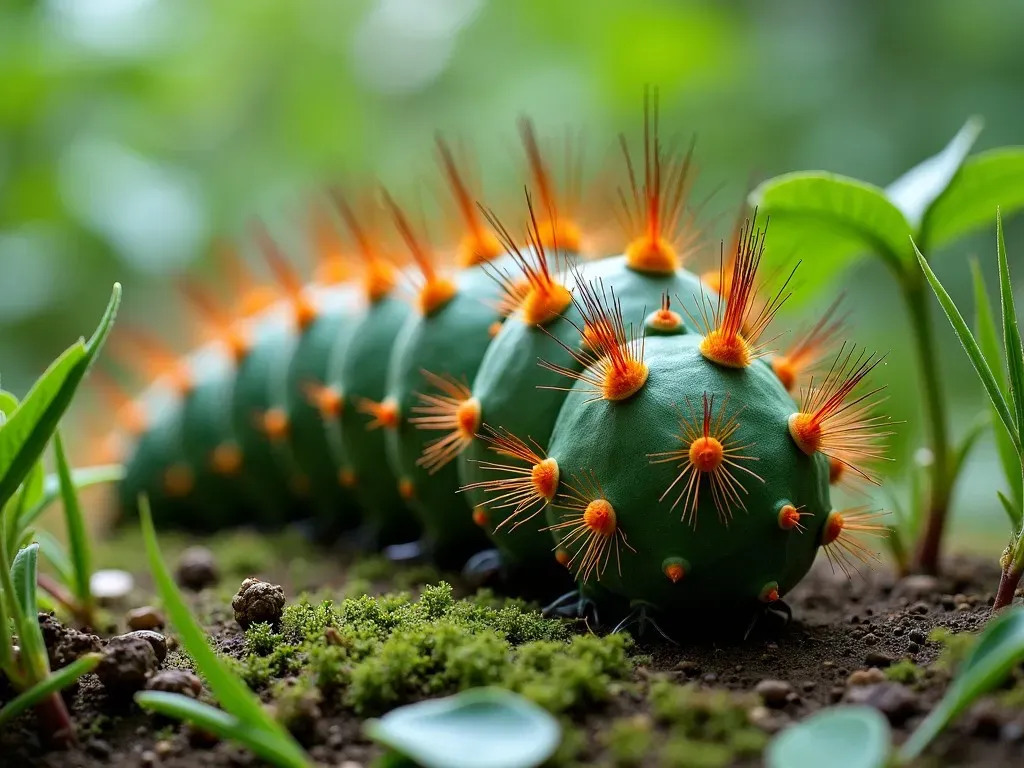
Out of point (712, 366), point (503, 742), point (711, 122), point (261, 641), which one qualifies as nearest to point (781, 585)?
point (712, 366)

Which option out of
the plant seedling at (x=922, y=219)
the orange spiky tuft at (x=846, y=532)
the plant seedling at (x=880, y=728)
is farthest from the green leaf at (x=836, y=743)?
the plant seedling at (x=922, y=219)

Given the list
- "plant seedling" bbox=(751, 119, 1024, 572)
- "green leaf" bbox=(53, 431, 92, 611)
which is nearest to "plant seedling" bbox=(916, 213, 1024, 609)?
"plant seedling" bbox=(751, 119, 1024, 572)

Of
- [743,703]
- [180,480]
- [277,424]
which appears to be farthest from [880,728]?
[180,480]

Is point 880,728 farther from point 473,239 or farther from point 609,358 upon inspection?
point 473,239

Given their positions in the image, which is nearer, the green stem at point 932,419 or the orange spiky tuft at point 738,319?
the orange spiky tuft at point 738,319

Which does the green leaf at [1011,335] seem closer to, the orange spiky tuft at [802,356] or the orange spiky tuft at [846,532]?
the orange spiky tuft at [846,532]

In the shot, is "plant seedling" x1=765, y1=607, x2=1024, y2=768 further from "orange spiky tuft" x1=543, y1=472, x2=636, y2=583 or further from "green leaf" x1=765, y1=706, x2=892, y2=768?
"orange spiky tuft" x1=543, y1=472, x2=636, y2=583
